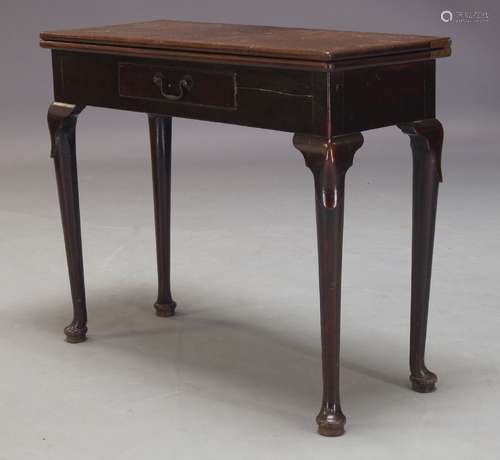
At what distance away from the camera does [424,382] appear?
3.68m

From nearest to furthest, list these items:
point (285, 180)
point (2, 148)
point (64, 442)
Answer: point (64, 442) < point (285, 180) < point (2, 148)

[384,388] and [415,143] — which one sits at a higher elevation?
[415,143]

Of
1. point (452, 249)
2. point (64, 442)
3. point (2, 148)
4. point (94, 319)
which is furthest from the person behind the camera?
point (2, 148)

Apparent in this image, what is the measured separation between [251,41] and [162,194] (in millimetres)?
1152

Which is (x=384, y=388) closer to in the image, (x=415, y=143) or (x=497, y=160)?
(x=415, y=143)

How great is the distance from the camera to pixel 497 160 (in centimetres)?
693

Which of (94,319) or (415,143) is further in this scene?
(94,319)

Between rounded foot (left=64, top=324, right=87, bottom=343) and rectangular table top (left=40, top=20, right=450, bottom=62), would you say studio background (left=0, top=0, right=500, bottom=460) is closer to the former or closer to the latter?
rounded foot (left=64, top=324, right=87, bottom=343)

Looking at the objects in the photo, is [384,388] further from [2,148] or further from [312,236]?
[2,148]

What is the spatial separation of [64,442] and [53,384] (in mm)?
446

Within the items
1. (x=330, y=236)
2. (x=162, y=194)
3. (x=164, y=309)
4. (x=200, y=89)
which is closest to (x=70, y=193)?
(x=162, y=194)

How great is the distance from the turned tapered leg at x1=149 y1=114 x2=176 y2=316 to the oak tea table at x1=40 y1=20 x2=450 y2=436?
447 millimetres

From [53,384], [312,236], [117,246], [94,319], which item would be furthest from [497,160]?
[53,384]

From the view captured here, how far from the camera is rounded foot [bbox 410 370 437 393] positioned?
369 cm
